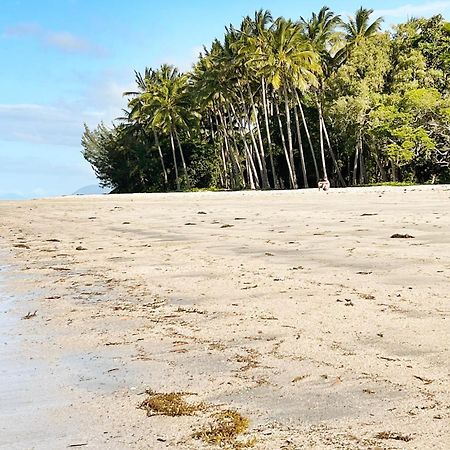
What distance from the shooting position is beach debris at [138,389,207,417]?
2707 millimetres

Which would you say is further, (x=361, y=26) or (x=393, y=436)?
(x=361, y=26)

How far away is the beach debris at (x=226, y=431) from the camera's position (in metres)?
2.36

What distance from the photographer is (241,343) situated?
12.5ft

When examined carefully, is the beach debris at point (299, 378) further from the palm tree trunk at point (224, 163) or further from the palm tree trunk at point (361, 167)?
the palm tree trunk at point (224, 163)

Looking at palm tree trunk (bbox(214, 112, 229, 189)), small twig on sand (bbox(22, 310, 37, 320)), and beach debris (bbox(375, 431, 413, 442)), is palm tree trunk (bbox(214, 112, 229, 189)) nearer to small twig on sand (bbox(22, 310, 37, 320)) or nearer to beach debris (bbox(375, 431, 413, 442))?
small twig on sand (bbox(22, 310, 37, 320))

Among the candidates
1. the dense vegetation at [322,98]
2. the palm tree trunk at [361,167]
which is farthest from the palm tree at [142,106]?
the palm tree trunk at [361,167]

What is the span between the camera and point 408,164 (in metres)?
40.8

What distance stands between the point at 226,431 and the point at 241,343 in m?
1.34

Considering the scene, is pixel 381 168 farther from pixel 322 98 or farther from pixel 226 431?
pixel 226 431

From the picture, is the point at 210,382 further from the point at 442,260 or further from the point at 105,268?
the point at 105,268

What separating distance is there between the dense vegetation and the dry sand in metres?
29.1

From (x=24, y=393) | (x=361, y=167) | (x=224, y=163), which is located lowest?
(x=24, y=393)

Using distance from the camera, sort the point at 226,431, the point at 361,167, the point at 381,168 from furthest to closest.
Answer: the point at 361,167 → the point at 381,168 → the point at 226,431

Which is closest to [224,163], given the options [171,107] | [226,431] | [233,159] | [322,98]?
[233,159]
